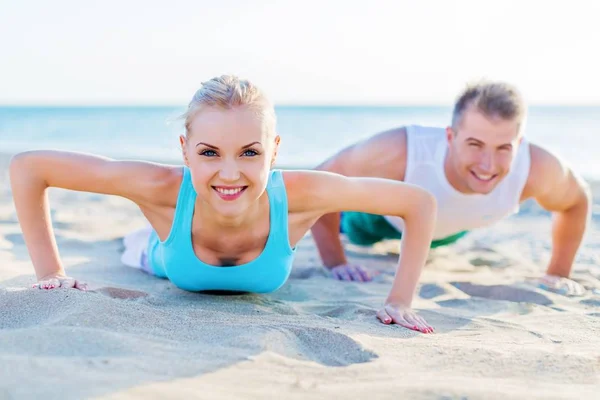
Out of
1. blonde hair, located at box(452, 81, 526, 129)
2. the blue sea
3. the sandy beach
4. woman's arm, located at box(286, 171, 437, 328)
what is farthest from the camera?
the blue sea

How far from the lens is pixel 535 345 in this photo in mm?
2883

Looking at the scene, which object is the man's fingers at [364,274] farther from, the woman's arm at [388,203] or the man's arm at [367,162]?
the woman's arm at [388,203]

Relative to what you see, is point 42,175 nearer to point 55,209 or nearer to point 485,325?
point 485,325

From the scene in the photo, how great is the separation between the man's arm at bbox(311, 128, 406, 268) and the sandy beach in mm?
312

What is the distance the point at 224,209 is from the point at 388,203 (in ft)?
3.12

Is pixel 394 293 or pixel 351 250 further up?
pixel 394 293

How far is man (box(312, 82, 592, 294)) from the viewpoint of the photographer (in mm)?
4363

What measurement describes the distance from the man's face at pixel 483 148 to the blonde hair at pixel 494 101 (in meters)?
0.04

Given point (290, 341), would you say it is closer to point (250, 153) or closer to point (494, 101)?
point (250, 153)

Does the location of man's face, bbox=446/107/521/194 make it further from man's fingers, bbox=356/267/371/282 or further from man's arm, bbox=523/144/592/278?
man's fingers, bbox=356/267/371/282

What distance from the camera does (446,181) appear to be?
15.5 feet

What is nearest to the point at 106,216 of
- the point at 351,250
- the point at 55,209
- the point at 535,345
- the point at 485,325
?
the point at 55,209

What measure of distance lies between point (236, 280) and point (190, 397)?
5.48 ft

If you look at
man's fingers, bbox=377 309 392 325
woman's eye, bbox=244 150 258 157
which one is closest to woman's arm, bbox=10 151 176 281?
woman's eye, bbox=244 150 258 157
